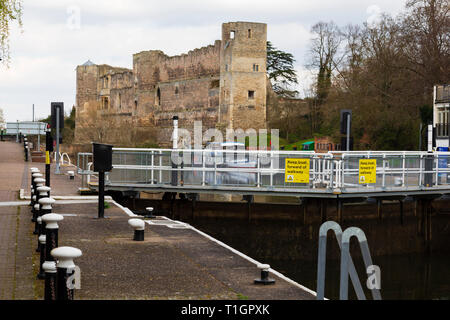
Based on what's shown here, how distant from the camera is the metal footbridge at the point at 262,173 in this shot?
18.8 m

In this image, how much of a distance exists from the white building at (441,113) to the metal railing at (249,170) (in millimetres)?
25884

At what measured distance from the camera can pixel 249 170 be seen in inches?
742

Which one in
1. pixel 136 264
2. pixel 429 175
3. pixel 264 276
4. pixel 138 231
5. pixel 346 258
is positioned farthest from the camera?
pixel 429 175

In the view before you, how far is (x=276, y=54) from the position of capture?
81.9 metres

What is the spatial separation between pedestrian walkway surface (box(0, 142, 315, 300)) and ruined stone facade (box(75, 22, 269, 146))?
5782 centimetres

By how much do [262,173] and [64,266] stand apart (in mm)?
13328

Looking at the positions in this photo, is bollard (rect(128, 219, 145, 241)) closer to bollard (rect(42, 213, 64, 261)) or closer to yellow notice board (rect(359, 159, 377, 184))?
bollard (rect(42, 213, 64, 261))

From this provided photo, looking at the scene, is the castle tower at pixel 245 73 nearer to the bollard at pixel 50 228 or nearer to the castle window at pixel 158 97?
the castle window at pixel 158 97

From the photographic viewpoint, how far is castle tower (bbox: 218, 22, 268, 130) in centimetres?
7112

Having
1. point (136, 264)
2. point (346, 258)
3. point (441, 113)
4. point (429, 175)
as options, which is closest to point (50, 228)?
point (136, 264)

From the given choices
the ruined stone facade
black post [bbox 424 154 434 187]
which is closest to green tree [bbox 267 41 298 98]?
the ruined stone facade

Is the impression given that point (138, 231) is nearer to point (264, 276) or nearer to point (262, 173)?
point (264, 276)

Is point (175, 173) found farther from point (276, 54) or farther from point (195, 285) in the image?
point (276, 54)
